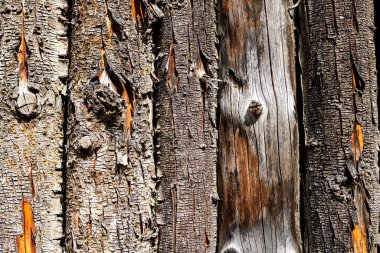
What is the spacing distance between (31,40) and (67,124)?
375 millimetres

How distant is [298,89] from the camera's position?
250 centimetres

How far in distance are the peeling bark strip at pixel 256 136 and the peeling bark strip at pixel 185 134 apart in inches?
3.3

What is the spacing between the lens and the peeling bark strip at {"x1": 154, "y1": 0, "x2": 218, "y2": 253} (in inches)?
90.7

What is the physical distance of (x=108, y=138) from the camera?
7.13 feet

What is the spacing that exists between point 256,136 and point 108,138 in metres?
0.67

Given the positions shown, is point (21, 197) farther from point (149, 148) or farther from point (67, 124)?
point (149, 148)

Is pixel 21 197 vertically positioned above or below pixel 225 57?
below

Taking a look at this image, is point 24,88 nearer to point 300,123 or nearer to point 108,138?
point 108,138

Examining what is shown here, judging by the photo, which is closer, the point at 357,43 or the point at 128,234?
the point at 128,234

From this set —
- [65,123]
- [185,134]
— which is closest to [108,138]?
[65,123]

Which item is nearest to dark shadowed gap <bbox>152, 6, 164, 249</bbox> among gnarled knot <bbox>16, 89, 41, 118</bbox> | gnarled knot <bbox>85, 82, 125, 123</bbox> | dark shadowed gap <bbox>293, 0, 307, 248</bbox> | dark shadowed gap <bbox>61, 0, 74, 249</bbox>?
gnarled knot <bbox>85, 82, 125, 123</bbox>

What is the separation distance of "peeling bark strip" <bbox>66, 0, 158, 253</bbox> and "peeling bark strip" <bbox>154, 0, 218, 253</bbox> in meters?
0.09

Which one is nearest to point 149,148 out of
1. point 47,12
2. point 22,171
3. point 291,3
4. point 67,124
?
point 67,124

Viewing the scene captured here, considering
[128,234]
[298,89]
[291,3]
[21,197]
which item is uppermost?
[291,3]
